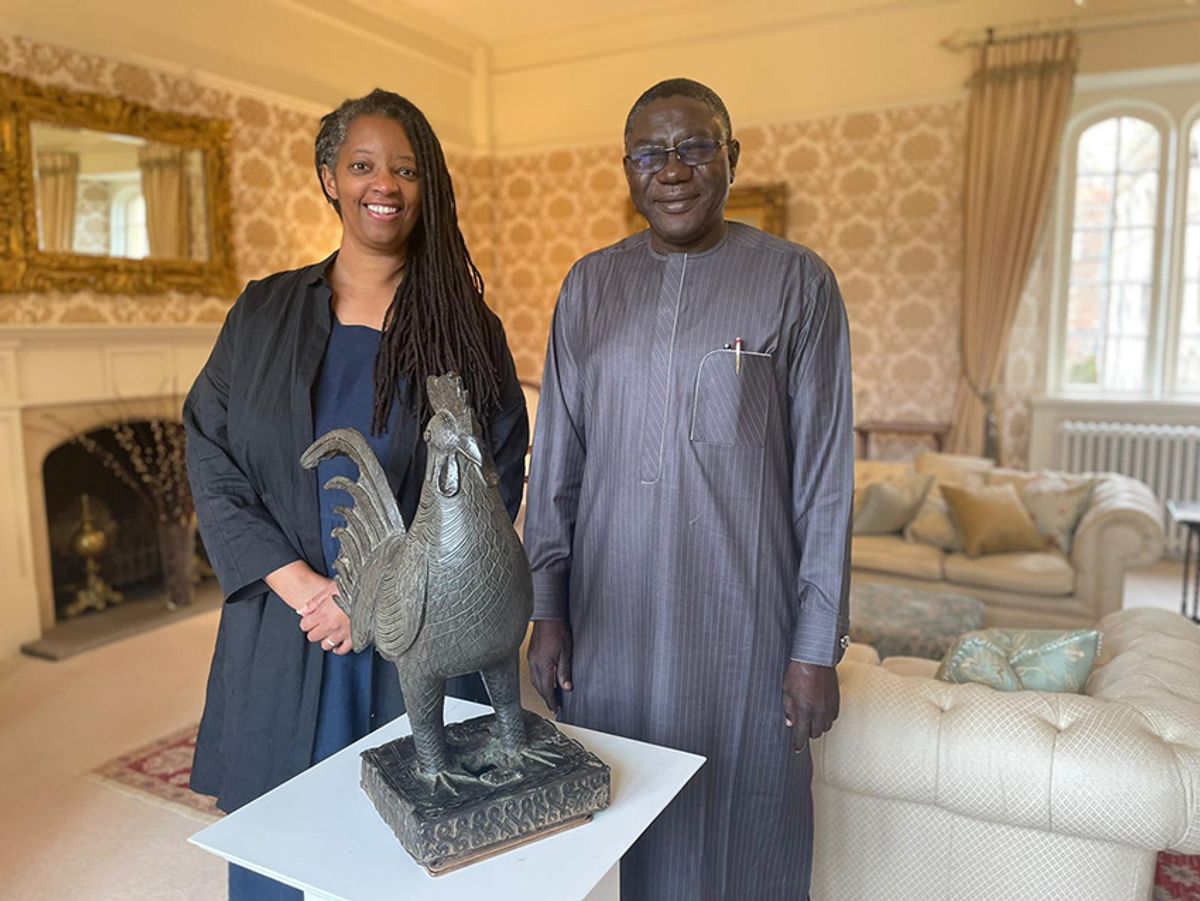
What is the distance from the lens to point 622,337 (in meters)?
1.39

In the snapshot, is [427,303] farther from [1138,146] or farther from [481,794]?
[1138,146]

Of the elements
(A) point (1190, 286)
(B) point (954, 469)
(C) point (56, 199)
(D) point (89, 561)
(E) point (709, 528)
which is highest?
(C) point (56, 199)

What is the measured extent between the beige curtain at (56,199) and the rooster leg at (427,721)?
13.2 feet

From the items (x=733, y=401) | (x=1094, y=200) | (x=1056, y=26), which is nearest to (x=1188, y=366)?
(x=1094, y=200)

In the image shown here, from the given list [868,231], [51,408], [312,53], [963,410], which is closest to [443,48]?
[312,53]

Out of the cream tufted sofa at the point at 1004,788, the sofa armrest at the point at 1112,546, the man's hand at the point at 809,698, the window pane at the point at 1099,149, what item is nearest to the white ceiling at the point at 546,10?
the window pane at the point at 1099,149

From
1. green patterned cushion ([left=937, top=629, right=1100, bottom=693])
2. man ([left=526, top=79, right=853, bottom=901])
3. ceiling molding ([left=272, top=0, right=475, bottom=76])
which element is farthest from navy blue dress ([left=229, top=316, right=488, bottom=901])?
ceiling molding ([left=272, top=0, right=475, bottom=76])

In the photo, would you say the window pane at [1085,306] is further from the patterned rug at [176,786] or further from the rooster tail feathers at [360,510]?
the rooster tail feathers at [360,510]

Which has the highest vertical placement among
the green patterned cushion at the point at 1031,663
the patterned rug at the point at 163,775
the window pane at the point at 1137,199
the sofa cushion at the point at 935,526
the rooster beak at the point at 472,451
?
the window pane at the point at 1137,199

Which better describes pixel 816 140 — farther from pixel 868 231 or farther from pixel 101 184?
pixel 101 184

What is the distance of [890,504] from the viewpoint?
166 inches

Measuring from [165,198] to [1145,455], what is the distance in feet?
19.5

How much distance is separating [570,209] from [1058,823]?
6.08 m

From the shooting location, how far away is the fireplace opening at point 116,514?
450cm
